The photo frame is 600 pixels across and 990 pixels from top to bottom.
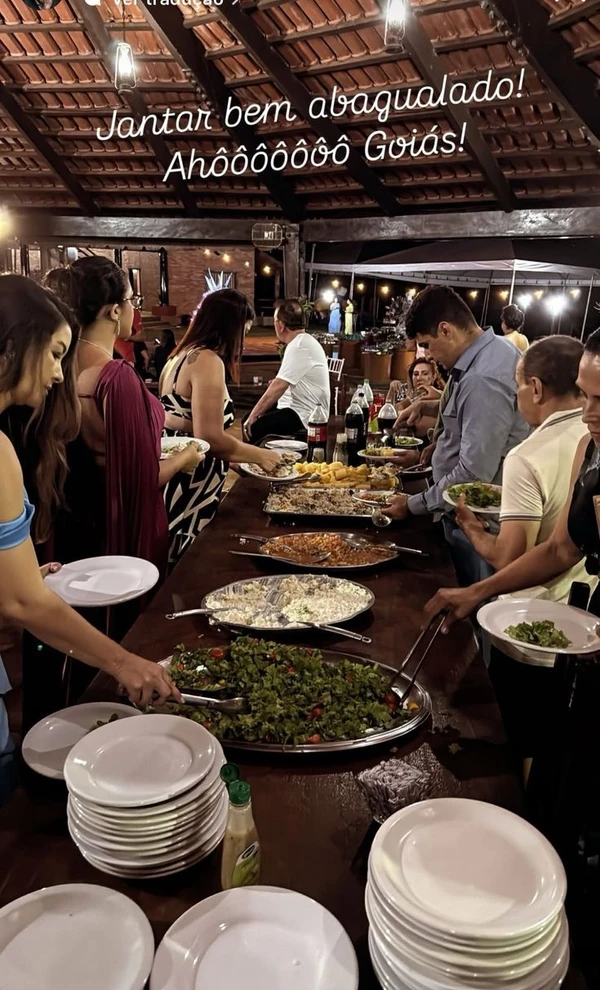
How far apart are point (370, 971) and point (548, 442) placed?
5.34ft

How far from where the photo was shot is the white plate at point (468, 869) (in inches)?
32.6

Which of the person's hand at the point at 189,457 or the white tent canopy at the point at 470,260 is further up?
the white tent canopy at the point at 470,260

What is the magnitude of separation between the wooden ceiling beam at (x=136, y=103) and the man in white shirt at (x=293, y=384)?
3293 millimetres

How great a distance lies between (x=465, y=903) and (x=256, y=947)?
0.27m

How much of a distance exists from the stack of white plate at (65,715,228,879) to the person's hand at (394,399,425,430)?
4.02 metres

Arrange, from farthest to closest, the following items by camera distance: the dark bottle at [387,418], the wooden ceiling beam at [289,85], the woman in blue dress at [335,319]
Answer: the woman in blue dress at [335,319], the wooden ceiling beam at [289,85], the dark bottle at [387,418]

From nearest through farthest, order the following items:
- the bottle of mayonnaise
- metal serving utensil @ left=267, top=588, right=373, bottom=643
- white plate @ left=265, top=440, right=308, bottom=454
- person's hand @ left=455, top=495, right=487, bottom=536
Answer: the bottle of mayonnaise, metal serving utensil @ left=267, top=588, right=373, bottom=643, person's hand @ left=455, top=495, right=487, bottom=536, white plate @ left=265, top=440, right=308, bottom=454

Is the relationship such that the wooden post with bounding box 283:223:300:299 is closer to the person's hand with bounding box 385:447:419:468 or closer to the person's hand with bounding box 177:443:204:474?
the person's hand with bounding box 385:447:419:468

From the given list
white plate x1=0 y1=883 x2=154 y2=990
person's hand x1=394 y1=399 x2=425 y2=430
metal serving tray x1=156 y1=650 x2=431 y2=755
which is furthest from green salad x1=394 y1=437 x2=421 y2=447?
white plate x1=0 y1=883 x2=154 y2=990

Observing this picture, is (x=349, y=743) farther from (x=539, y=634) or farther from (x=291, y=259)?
(x=291, y=259)

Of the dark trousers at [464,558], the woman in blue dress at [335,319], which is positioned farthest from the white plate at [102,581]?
the woman in blue dress at [335,319]

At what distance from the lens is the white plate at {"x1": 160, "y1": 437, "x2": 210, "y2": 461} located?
293cm

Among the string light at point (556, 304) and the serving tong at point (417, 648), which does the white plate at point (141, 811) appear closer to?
the serving tong at point (417, 648)

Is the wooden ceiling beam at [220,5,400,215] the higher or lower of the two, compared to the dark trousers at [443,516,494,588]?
higher
